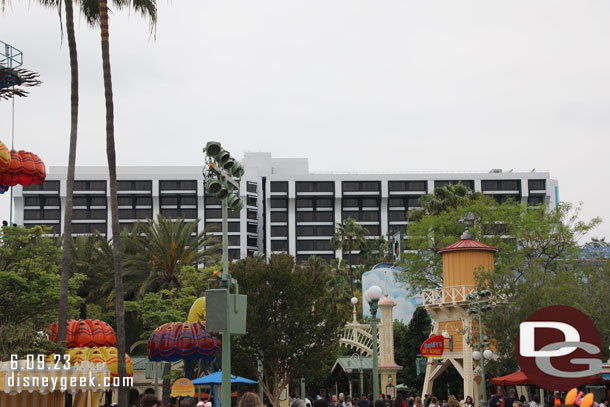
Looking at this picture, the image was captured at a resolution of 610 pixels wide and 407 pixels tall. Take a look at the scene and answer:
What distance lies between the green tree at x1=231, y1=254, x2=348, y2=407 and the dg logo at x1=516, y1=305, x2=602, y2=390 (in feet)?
90.3

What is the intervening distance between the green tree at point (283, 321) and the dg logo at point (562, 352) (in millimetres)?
27528

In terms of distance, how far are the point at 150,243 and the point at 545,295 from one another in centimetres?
2375

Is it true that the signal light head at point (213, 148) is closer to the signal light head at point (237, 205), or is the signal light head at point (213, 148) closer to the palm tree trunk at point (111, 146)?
the signal light head at point (237, 205)

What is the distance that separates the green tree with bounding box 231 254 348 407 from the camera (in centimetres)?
3303

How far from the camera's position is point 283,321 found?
33.3 m

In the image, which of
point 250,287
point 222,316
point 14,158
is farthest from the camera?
point 250,287

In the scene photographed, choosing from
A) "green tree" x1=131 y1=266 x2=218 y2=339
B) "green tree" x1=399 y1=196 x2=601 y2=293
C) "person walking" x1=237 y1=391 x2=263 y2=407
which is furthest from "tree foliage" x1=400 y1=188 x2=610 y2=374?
"person walking" x1=237 y1=391 x2=263 y2=407

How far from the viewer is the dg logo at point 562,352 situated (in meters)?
5.04

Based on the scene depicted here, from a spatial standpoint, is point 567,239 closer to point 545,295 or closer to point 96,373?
point 545,295

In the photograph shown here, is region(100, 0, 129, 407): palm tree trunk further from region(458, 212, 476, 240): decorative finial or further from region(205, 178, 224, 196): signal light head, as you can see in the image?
region(458, 212, 476, 240): decorative finial

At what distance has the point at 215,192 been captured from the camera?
595 inches

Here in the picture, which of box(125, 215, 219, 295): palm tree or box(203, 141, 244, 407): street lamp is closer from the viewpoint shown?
box(203, 141, 244, 407): street lamp

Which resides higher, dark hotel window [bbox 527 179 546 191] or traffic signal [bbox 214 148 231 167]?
dark hotel window [bbox 527 179 546 191]

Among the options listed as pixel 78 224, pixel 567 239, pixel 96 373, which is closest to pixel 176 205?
pixel 78 224
